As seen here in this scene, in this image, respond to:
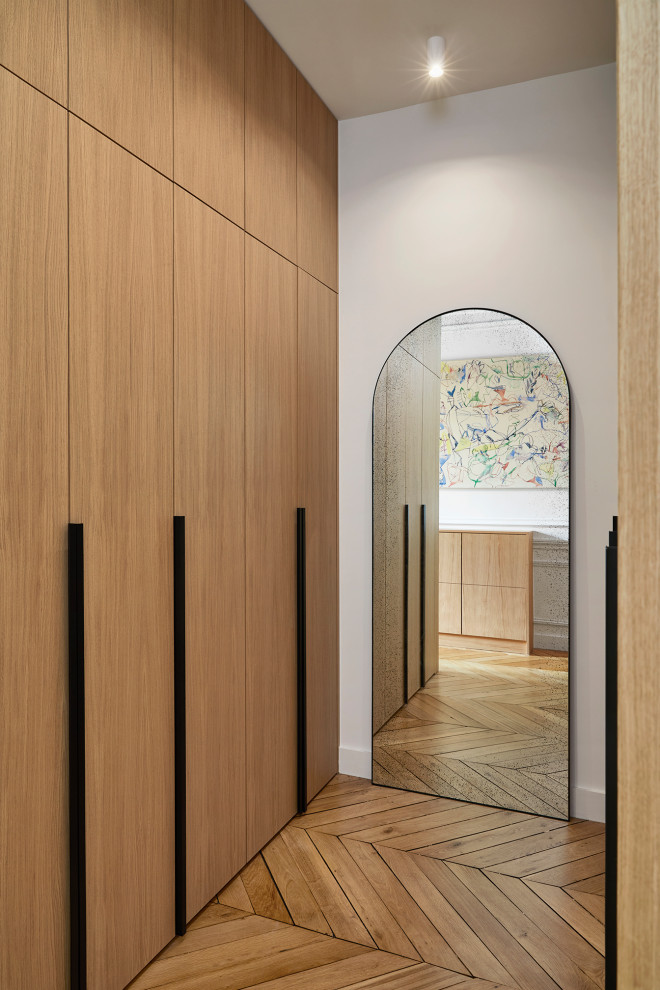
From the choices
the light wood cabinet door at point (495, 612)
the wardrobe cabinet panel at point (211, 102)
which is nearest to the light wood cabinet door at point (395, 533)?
the light wood cabinet door at point (495, 612)

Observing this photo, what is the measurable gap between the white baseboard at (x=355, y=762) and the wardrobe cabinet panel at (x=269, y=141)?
195 cm

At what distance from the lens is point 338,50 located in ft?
7.61

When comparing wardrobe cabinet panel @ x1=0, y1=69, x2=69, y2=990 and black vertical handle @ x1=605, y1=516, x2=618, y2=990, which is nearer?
black vertical handle @ x1=605, y1=516, x2=618, y2=990

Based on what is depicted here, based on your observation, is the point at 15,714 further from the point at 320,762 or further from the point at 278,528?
the point at 320,762

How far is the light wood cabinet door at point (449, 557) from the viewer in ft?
8.61

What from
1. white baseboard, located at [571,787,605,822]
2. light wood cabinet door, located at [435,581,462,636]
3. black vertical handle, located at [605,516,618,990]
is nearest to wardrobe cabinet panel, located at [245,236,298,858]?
light wood cabinet door, located at [435,581,462,636]

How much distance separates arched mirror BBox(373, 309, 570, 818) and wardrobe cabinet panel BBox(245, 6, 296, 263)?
718 millimetres

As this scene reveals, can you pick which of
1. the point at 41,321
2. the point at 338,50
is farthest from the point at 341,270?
the point at 41,321

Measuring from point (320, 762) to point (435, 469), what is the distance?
1.22 meters

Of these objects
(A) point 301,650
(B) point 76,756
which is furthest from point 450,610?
(B) point 76,756

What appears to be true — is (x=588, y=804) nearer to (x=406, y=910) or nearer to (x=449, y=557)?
(x=406, y=910)

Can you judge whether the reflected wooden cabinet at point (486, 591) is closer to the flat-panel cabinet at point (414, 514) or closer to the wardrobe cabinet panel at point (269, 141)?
the flat-panel cabinet at point (414, 514)

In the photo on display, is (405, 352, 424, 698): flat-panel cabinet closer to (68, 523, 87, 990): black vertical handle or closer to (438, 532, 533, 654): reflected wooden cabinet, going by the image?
(438, 532, 533, 654): reflected wooden cabinet

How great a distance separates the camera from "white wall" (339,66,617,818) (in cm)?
240
